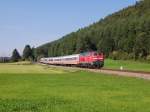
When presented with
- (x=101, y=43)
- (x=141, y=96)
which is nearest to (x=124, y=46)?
(x=101, y=43)

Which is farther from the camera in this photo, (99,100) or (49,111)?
(99,100)

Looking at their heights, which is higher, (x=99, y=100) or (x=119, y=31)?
(x=119, y=31)

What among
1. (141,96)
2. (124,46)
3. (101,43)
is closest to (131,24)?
(124,46)

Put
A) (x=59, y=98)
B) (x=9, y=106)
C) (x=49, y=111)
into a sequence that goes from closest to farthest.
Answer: (x=49, y=111) < (x=9, y=106) < (x=59, y=98)

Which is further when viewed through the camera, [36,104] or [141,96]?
[141,96]

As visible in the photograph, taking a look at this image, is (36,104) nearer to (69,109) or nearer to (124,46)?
(69,109)

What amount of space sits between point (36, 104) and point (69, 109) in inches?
85.0

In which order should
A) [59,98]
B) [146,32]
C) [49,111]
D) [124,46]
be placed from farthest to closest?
[124,46] → [146,32] → [59,98] → [49,111]

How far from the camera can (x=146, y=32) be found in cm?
14350

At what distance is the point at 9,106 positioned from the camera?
786 inches

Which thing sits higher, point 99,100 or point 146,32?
point 146,32

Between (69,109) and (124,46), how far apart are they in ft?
459

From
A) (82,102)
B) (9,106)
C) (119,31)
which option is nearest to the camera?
(9,106)

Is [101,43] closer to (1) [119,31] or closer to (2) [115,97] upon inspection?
(1) [119,31]
